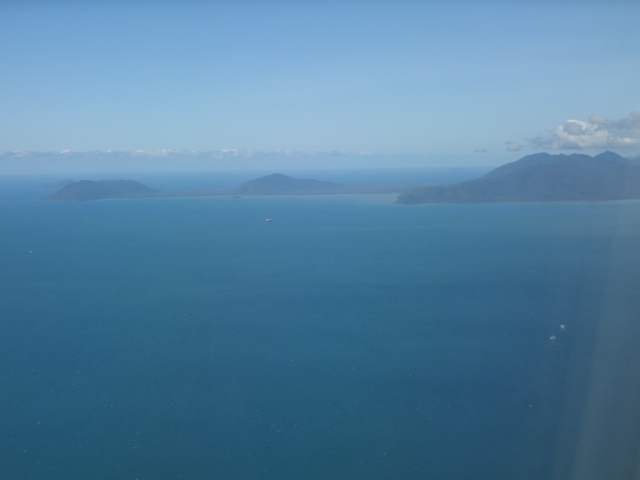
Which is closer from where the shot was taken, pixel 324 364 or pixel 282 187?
pixel 324 364

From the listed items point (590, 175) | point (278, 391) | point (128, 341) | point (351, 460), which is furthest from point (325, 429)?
point (590, 175)

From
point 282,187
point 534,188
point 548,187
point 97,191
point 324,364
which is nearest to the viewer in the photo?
point 324,364

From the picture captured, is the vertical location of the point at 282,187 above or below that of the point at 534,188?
below

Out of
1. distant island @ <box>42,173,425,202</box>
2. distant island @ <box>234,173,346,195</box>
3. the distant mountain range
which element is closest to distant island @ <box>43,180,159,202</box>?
distant island @ <box>42,173,425,202</box>

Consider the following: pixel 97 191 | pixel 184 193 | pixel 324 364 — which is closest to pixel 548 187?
pixel 324 364

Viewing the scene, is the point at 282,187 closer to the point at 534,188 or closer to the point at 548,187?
the point at 534,188

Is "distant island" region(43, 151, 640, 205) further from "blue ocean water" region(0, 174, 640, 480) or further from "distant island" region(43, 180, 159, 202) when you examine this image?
"blue ocean water" region(0, 174, 640, 480)

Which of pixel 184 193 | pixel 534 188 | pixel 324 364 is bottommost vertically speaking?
pixel 324 364
